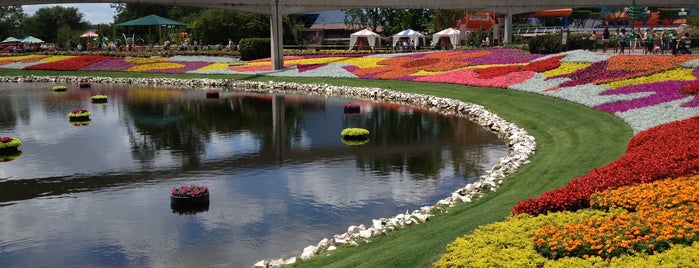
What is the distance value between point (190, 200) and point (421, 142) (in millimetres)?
11571

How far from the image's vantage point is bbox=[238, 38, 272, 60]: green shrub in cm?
6650

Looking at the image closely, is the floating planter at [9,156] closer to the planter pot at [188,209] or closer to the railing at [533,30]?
the planter pot at [188,209]

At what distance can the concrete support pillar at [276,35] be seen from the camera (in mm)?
56000

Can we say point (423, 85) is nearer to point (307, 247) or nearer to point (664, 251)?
point (307, 247)

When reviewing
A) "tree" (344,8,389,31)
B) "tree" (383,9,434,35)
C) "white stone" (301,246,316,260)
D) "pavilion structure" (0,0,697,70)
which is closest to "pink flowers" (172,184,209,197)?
"white stone" (301,246,316,260)

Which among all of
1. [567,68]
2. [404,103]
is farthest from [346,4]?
[567,68]

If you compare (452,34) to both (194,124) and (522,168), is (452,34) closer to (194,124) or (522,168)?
(194,124)

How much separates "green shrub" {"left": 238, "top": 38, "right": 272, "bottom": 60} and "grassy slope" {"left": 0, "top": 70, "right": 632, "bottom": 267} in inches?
1087

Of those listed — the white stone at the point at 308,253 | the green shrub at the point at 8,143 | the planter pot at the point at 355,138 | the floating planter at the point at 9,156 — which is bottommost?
the white stone at the point at 308,253

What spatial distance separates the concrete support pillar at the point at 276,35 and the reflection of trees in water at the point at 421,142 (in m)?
21.0

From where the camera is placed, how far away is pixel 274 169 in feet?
76.5

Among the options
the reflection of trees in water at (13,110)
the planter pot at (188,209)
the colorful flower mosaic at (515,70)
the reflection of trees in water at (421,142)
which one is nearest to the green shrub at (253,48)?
the colorful flower mosaic at (515,70)

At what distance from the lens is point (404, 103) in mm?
41094

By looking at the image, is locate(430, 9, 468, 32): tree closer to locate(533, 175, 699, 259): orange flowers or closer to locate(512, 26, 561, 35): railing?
locate(512, 26, 561, 35): railing
